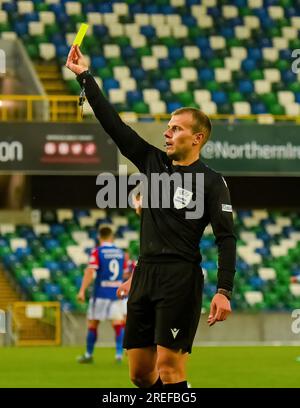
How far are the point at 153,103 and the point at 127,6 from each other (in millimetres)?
3253

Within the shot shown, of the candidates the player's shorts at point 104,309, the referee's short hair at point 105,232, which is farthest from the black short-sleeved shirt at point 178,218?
the player's shorts at point 104,309

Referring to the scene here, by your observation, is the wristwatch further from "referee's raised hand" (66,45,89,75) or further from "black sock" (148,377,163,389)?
"referee's raised hand" (66,45,89,75)

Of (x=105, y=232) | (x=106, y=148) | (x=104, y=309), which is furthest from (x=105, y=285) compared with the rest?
(x=106, y=148)

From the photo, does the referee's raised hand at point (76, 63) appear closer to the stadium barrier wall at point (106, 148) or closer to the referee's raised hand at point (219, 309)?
the referee's raised hand at point (219, 309)

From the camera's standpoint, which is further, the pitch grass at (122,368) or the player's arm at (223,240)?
the pitch grass at (122,368)

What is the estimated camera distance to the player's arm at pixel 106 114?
21.6ft

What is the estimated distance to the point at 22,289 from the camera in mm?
21969

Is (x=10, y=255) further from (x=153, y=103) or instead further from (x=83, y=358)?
(x=83, y=358)

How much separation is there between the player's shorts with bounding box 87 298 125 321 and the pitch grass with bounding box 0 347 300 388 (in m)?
0.62

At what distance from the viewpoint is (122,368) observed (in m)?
14.5

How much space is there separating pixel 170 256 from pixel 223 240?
1.07 ft

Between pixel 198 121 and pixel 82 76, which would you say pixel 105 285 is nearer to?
pixel 198 121

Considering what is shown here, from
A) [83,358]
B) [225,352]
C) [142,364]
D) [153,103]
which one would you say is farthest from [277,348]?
[142,364]

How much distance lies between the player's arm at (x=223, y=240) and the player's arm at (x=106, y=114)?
1.69 ft
